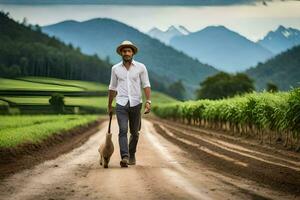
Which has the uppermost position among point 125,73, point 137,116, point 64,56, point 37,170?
point 64,56

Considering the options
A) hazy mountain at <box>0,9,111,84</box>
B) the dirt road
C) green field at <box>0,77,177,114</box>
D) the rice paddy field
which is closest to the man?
the dirt road

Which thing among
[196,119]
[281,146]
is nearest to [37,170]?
[281,146]

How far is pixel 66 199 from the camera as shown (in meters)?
8.66

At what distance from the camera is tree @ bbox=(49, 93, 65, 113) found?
2785 inches

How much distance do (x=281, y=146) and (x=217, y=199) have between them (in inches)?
720

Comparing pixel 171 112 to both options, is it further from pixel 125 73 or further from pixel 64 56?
pixel 125 73

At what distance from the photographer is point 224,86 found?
477ft

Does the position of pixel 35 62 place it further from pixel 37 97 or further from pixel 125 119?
pixel 125 119

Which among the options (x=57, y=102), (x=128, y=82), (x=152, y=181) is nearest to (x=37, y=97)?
(x=57, y=102)

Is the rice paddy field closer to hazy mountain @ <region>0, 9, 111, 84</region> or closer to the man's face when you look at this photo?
hazy mountain @ <region>0, 9, 111, 84</region>

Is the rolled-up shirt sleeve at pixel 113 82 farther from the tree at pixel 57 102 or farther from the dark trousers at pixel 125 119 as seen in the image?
the tree at pixel 57 102

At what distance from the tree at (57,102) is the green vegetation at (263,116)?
24293mm

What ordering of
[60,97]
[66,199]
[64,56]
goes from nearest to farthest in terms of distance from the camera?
[66,199] < [60,97] < [64,56]

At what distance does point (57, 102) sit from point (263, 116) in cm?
4456
